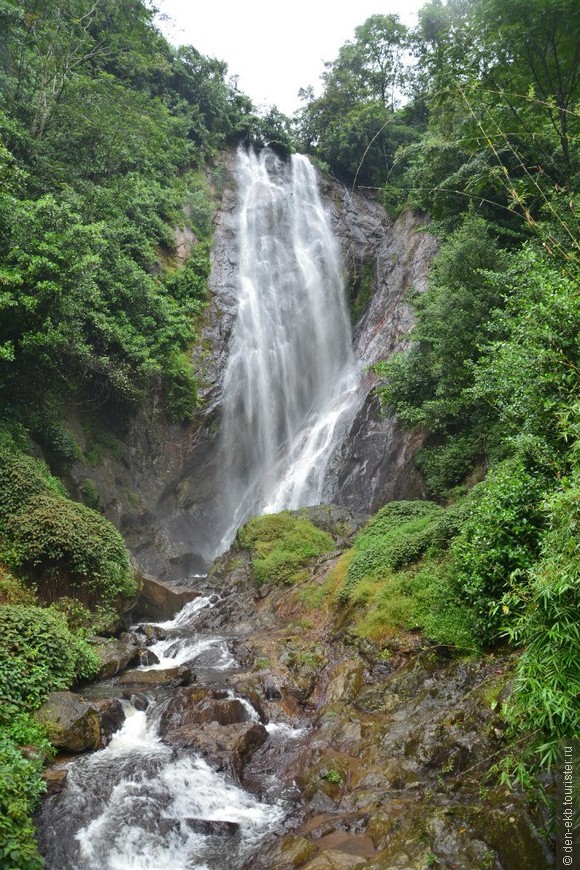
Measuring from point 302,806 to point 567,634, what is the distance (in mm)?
3726

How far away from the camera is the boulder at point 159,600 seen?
42.5 ft

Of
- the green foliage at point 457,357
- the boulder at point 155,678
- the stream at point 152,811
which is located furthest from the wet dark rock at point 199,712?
the green foliage at point 457,357

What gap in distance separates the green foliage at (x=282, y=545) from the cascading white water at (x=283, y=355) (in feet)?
11.0


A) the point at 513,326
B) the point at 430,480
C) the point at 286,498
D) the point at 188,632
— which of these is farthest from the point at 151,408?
the point at 513,326

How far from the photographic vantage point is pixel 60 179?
15.0 metres

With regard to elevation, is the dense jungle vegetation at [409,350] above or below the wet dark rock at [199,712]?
above

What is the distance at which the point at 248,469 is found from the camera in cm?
2117

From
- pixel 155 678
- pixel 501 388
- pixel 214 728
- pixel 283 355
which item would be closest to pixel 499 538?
pixel 501 388

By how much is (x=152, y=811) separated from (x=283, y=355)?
65.1ft

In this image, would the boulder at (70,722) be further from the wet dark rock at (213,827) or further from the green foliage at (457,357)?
the green foliage at (457,357)

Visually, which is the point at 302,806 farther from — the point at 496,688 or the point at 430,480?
the point at 430,480

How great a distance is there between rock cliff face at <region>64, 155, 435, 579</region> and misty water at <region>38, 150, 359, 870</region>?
70 cm

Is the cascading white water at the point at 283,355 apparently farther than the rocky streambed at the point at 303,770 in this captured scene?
Yes

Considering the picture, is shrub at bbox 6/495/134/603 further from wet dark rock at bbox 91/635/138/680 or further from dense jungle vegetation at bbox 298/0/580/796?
dense jungle vegetation at bbox 298/0/580/796
